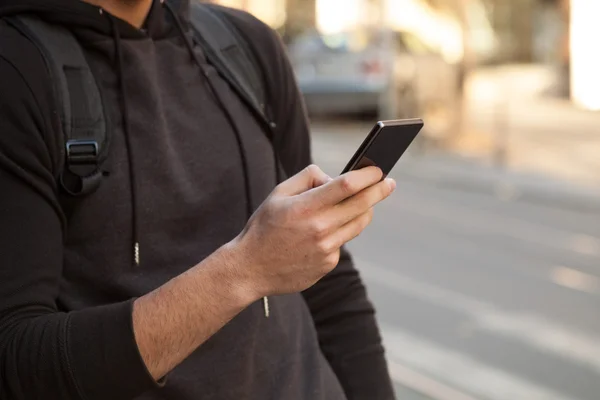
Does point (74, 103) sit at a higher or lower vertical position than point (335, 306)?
higher

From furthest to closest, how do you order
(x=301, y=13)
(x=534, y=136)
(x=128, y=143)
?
1. (x=301, y=13)
2. (x=534, y=136)
3. (x=128, y=143)

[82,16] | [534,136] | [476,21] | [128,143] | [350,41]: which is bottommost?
[534,136]

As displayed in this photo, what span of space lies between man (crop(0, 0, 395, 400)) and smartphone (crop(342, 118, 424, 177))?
0.03 meters

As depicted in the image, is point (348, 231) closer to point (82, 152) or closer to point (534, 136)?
point (82, 152)

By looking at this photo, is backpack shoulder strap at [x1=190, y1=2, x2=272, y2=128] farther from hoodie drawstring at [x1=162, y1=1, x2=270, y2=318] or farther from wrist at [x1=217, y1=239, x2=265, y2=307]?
wrist at [x1=217, y1=239, x2=265, y2=307]

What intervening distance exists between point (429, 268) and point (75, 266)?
248 inches

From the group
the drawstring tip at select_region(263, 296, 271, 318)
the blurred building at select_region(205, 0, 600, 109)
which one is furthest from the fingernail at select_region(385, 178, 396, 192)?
the blurred building at select_region(205, 0, 600, 109)

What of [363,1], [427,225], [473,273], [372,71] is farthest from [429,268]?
[363,1]

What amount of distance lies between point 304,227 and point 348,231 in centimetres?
7

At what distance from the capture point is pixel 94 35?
5.05 feet

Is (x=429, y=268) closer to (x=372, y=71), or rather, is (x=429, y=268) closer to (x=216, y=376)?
(x=216, y=376)

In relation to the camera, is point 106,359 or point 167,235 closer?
point 106,359

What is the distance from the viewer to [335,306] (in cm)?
189

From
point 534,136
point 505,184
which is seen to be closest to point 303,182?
point 505,184
